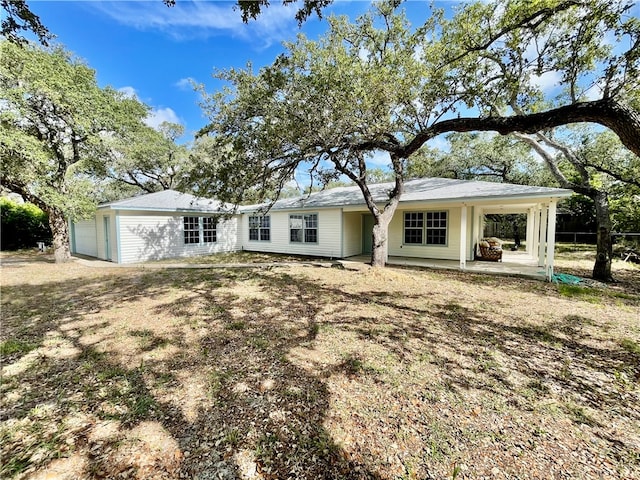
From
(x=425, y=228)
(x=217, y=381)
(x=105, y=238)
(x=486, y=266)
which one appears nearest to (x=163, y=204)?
(x=105, y=238)

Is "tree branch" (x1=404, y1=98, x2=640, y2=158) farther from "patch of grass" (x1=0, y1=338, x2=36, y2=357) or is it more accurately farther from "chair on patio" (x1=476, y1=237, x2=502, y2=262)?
"chair on patio" (x1=476, y1=237, x2=502, y2=262)

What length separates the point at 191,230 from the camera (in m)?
13.8

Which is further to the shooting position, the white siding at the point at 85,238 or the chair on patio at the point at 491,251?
the white siding at the point at 85,238

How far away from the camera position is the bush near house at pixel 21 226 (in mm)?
15523

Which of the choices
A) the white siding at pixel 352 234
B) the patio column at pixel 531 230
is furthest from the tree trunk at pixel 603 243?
the white siding at pixel 352 234

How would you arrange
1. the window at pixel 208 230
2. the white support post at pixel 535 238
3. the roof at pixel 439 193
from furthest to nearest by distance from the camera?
the window at pixel 208 230
the white support post at pixel 535 238
the roof at pixel 439 193

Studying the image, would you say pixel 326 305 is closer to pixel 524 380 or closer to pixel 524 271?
pixel 524 380

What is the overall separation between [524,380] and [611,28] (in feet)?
18.6

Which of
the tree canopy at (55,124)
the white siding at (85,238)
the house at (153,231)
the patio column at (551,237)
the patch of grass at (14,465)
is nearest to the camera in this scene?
the patch of grass at (14,465)

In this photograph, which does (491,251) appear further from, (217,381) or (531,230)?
(217,381)

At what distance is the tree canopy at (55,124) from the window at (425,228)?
12.3 metres

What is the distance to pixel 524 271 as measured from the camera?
8750mm

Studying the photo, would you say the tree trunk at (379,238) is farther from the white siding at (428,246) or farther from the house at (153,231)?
the house at (153,231)

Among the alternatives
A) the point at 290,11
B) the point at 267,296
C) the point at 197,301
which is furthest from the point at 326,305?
the point at 290,11
